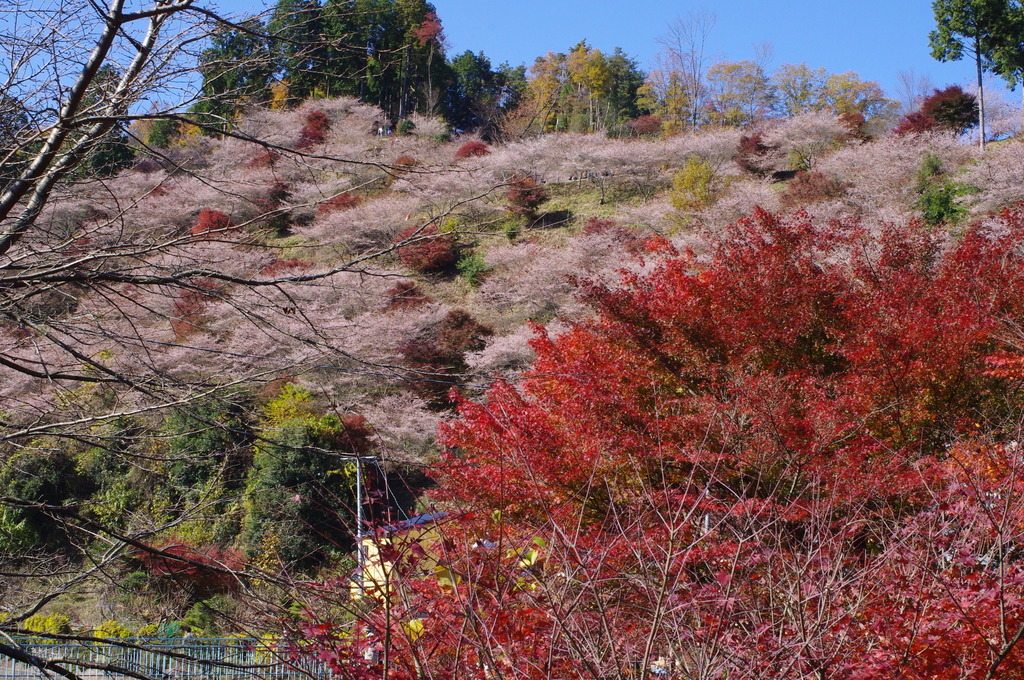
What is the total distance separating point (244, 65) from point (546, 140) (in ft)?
97.2

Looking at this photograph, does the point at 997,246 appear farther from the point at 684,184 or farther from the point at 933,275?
the point at 684,184

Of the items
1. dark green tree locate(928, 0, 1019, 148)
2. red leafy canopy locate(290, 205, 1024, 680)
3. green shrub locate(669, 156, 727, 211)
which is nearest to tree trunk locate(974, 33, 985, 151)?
dark green tree locate(928, 0, 1019, 148)

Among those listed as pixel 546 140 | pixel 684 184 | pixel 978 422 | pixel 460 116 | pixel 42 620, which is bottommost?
pixel 42 620

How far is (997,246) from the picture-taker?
11164 mm

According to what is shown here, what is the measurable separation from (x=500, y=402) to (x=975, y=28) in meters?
29.0

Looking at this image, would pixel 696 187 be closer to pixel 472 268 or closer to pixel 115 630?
pixel 472 268

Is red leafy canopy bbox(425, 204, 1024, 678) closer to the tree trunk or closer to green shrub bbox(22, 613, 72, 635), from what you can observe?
green shrub bbox(22, 613, 72, 635)

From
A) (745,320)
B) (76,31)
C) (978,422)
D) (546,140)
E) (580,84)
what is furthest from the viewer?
(580,84)

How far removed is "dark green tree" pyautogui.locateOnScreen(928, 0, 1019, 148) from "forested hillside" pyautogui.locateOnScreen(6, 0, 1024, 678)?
543 millimetres

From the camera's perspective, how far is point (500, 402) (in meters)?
3.34

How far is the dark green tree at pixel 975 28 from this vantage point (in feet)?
82.6

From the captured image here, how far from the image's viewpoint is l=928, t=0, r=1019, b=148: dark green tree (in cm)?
2519

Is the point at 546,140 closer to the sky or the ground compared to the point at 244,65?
closer to the sky

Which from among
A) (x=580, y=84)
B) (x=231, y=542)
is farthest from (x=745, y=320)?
(x=580, y=84)
